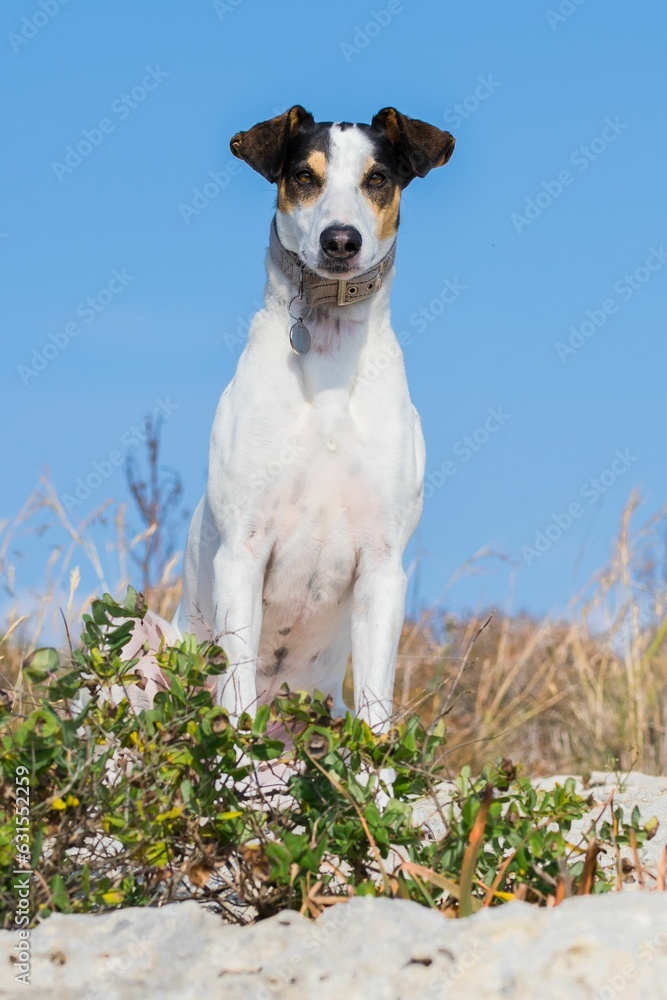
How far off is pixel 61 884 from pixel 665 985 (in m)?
1.24

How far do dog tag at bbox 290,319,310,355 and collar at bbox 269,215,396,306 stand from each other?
110 millimetres

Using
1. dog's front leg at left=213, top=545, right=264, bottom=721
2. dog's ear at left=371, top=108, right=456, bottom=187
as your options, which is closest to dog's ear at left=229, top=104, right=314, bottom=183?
dog's ear at left=371, top=108, right=456, bottom=187

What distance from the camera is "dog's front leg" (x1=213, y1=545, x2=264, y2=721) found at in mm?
4371

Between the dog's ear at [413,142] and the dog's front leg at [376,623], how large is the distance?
1.54m

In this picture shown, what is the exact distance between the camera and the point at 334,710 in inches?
197

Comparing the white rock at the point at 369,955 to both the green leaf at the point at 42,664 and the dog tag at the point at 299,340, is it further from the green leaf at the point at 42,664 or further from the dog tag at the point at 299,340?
the dog tag at the point at 299,340

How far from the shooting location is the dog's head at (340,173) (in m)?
4.30

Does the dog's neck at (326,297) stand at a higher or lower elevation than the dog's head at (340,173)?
lower

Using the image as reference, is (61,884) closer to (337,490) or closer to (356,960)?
(356,960)

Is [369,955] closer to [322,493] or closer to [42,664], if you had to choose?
[42,664]

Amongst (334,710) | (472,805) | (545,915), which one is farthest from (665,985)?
(334,710)

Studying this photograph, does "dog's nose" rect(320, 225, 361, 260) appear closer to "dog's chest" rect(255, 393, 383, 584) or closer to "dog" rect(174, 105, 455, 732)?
"dog" rect(174, 105, 455, 732)

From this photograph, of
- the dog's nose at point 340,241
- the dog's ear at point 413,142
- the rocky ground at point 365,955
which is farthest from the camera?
the dog's ear at point 413,142

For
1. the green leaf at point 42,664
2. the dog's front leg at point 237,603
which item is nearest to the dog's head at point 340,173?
the dog's front leg at point 237,603
